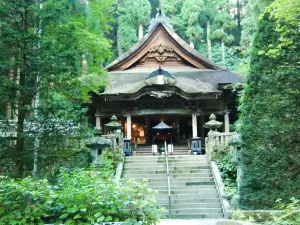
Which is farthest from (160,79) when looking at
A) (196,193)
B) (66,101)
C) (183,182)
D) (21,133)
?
(21,133)

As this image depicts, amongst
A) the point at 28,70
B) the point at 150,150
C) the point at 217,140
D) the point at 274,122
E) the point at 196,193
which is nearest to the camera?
the point at 28,70

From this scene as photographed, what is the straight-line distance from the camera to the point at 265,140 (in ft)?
23.9

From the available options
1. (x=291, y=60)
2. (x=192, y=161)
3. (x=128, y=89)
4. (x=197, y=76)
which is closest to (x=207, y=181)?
(x=192, y=161)

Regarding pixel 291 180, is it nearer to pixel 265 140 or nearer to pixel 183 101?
pixel 265 140

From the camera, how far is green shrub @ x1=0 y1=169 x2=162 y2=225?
4012mm

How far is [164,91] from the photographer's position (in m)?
18.8

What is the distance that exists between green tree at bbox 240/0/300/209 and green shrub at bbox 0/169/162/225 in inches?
154

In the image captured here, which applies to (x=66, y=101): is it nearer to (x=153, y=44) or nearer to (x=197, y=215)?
(x=197, y=215)

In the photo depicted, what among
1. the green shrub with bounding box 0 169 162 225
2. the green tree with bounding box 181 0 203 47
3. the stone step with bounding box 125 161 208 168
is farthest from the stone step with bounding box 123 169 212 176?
the green tree with bounding box 181 0 203 47

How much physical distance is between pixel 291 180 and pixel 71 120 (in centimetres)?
467

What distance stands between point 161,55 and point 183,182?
12.5 metres

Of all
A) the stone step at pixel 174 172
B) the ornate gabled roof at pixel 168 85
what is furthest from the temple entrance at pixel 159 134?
the stone step at pixel 174 172

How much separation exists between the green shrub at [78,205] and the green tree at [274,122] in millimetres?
3917

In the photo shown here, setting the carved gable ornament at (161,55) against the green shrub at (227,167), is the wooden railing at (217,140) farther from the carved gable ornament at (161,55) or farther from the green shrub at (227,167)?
the carved gable ornament at (161,55)
